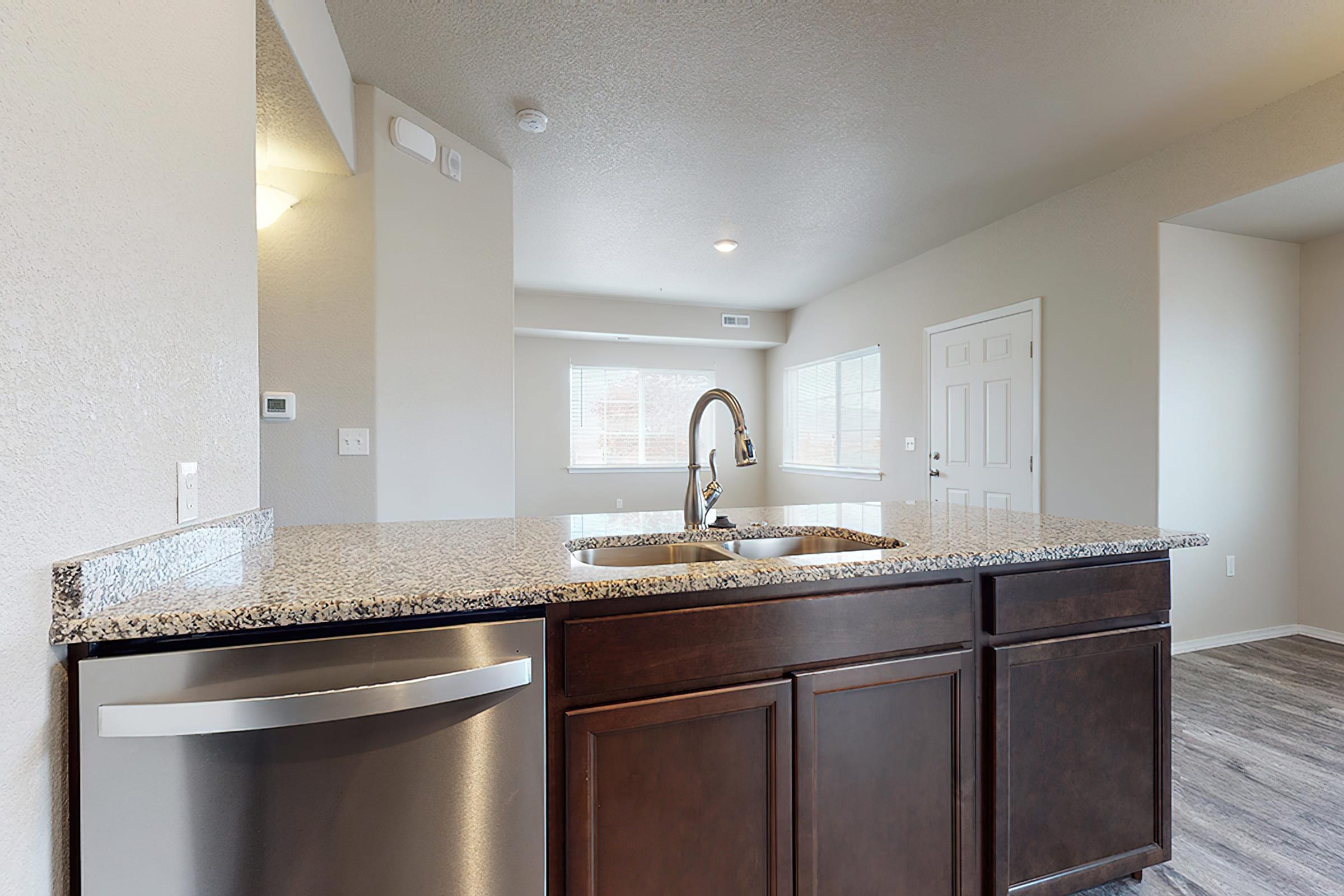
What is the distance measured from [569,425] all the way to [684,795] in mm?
6128

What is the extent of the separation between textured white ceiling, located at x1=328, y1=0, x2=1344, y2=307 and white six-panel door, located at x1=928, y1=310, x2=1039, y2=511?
0.86m

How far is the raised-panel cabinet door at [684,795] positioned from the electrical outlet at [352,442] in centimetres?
200

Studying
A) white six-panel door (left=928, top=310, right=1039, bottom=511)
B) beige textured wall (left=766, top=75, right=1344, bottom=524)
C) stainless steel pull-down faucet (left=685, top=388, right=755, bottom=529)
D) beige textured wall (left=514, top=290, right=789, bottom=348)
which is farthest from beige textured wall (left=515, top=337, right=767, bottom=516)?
stainless steel pull-down faucet (left=685, top=388, right=755, bottom=529)

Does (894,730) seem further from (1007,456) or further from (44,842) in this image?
(1007,456)

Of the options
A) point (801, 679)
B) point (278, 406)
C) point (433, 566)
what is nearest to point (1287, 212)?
point (801, 679)

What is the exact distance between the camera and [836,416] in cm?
645

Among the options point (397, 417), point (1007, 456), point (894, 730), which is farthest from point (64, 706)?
point (1007, 456)

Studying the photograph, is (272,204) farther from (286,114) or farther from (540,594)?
(540,594)

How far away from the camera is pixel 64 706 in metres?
0.86

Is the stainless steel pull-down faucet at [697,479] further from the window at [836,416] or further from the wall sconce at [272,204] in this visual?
the window at [836,416]

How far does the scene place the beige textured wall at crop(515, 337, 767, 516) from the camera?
22.7ft

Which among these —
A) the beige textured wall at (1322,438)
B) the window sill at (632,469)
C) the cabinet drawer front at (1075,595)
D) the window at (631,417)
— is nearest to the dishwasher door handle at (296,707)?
the cabinet drawer front at (1075,595)

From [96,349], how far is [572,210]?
11.5 feet

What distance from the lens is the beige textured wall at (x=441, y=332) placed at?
2734mm
